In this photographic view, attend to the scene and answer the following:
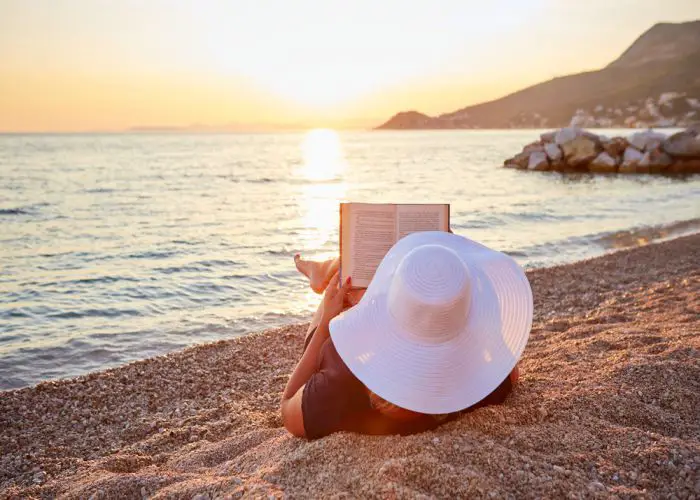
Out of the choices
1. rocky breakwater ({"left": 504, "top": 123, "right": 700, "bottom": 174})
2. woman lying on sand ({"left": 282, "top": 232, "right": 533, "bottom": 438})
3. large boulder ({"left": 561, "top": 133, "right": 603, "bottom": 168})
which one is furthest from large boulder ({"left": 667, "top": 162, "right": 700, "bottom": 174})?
woman lying on sand ({"left": 282, "top": 232, "right": 533, "bottom": 438})

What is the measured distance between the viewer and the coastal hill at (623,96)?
102 meters

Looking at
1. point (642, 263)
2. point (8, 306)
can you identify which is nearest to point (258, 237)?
point (8, 306)

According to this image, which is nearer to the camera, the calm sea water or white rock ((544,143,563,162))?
the calm sea water

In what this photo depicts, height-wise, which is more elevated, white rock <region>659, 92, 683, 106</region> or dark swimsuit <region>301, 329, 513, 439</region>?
white rock <region>659, 92, 683, 106</region>

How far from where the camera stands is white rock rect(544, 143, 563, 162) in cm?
3625

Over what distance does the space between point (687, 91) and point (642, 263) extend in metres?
110

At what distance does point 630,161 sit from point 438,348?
33.9 metres

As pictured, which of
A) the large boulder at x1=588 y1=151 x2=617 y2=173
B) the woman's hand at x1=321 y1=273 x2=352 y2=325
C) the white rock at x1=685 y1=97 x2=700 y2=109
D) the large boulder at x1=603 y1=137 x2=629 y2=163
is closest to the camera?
the woman's hand at x1=321 y1=273 x2=352 y2=325

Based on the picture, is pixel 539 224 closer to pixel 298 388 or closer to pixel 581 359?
pixel 581 359

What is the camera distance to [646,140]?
34375mm

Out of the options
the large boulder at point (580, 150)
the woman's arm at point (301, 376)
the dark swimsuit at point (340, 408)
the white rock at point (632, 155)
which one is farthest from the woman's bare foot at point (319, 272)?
the large boulder at point (580, 150)

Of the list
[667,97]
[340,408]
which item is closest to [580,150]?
[340,408]

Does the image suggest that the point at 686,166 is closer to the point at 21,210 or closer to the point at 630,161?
the point at 630,161

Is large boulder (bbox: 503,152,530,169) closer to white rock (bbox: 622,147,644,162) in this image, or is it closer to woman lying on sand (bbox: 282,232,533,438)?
white rock (bbox: 622,147,644,162)
